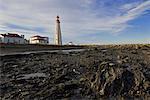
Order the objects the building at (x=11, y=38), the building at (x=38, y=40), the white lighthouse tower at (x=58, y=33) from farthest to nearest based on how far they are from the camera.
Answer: the building at (x=38, y=40) → the building at (x=11, y=38) → the white lighthouse tower at (x=58, y=33)

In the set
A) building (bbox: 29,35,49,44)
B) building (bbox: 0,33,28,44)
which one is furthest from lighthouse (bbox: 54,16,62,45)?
building (bbox: 29,35,49,44)

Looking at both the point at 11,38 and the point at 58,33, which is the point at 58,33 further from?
the point at 11,38

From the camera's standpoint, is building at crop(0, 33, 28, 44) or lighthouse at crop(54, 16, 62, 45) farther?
Answer: building at crop(0, 33, 28, 44)

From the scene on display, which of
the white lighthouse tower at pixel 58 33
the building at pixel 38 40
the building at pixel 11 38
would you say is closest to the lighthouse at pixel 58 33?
the white lighthouse tower at pixel 58 33

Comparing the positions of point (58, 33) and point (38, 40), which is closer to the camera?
point (58, 33)

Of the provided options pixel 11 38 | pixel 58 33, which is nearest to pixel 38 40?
pixel 11 38

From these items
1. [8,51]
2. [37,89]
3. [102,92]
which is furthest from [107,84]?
[8,51]

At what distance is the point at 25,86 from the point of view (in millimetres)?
9070

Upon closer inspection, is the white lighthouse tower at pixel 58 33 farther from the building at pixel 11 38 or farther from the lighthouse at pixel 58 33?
the building at pixel 11 38

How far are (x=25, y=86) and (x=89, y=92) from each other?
109 inches

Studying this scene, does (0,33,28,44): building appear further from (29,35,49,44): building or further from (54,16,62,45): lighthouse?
(54,16,62,45): lighthouse

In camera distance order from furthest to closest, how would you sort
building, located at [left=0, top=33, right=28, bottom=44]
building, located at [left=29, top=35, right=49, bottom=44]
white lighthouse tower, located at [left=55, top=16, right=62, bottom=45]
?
building, located at [left=29, top=35, right=49, bottom=44] < building, located at [left=0, top=33, right=28, bottom=44] < white lighthouse tower, located at [left=55, top=16, right=62, bottom=45]

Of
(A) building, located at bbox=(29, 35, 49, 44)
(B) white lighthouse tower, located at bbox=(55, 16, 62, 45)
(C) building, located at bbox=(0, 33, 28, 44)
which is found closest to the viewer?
(B) white lighthouse tower, located at bbox=(55, 16, 62, 45)

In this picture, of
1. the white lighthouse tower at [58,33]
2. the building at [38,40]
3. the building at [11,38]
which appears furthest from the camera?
the building at [38,40]
